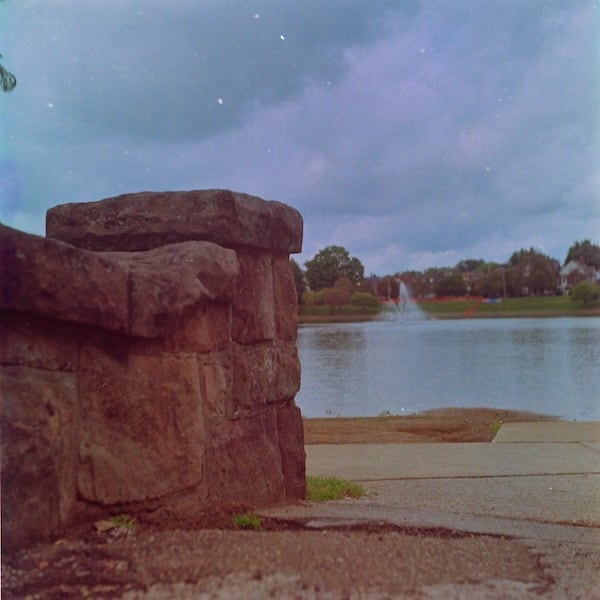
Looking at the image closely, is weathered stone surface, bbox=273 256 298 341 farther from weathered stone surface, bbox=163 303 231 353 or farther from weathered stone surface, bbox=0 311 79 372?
weathered stone surface, bbox=0 311 79 372

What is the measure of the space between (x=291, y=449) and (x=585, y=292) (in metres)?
40.2

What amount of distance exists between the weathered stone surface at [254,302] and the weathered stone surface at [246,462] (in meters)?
0.41

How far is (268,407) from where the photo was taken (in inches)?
184

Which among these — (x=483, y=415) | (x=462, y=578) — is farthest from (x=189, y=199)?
(x=483, y=415)

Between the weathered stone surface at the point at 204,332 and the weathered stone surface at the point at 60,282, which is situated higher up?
the weathered stone surface at the point at 60,282

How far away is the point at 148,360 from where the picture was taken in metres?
3.52

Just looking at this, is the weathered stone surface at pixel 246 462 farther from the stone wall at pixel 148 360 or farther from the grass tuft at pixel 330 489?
the grass tuft at pixel 330 489

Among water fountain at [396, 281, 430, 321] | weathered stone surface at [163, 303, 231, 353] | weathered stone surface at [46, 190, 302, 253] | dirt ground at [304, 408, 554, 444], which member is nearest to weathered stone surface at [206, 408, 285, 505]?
weathered stone surface at [163, 303, 231, 353]

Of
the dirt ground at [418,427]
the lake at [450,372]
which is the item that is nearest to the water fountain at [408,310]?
the lake at [450,372]

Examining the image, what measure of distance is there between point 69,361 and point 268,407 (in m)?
1.63

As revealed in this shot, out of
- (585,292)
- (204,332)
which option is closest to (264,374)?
(204,332)

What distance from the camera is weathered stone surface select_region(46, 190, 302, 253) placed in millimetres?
4176

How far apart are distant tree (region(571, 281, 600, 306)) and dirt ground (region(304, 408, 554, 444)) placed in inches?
1111

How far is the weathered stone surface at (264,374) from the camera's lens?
4.31 meters
